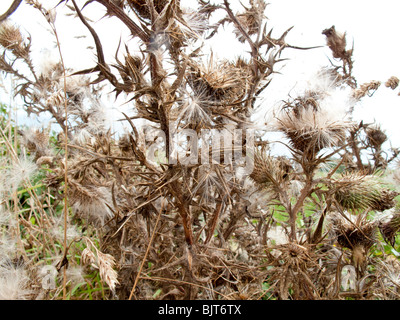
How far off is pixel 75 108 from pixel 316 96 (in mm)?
1235

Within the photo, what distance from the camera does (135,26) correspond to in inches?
31.3

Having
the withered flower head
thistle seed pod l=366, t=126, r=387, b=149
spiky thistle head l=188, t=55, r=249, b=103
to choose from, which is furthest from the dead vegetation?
thistle seed pod l=366, t=126, r=387, b=149

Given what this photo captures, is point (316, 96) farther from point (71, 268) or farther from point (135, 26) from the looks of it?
point (71, 268)

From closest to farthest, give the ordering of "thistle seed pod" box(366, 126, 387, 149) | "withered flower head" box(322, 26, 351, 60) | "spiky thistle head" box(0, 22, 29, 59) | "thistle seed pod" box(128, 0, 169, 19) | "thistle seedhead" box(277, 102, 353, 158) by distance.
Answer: "thistle seed pod" box(128, 0, 169, 19)
"thistle seedhead" box(277, 102, 353, 158)
"spiky thistle head" box(0, 22, 29, 59)
"withered flower head" box(322, 26, 351, 60)
"thistle seed pod" box(366, 126, 387, 149)

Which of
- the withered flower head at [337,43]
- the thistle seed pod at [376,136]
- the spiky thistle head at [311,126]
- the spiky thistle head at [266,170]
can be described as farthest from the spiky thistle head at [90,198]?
the thistle seed pod at [376,136]

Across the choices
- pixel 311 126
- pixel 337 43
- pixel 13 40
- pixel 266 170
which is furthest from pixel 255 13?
pixel 13 40

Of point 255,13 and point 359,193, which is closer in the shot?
point 359,193

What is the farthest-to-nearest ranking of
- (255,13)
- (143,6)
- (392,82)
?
(392,82) → (255,13) → (143,6)

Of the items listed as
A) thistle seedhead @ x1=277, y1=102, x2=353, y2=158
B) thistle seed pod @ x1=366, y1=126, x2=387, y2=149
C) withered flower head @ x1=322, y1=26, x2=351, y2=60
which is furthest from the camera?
thistle seed pod @ x1=366, y1=126, x2=387, y2=149

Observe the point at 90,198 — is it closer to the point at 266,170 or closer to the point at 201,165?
the point at 201,165

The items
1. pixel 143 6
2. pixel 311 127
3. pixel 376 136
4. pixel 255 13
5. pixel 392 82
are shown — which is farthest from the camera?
pixel 376 136

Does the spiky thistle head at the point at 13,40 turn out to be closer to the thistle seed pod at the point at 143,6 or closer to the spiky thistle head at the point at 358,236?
the thistle seed pod at the point at 143,6

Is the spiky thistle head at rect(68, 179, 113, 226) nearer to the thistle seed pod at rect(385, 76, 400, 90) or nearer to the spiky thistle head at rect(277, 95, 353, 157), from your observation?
the spiky thistle head at rect(277, 95, 353, 157)
